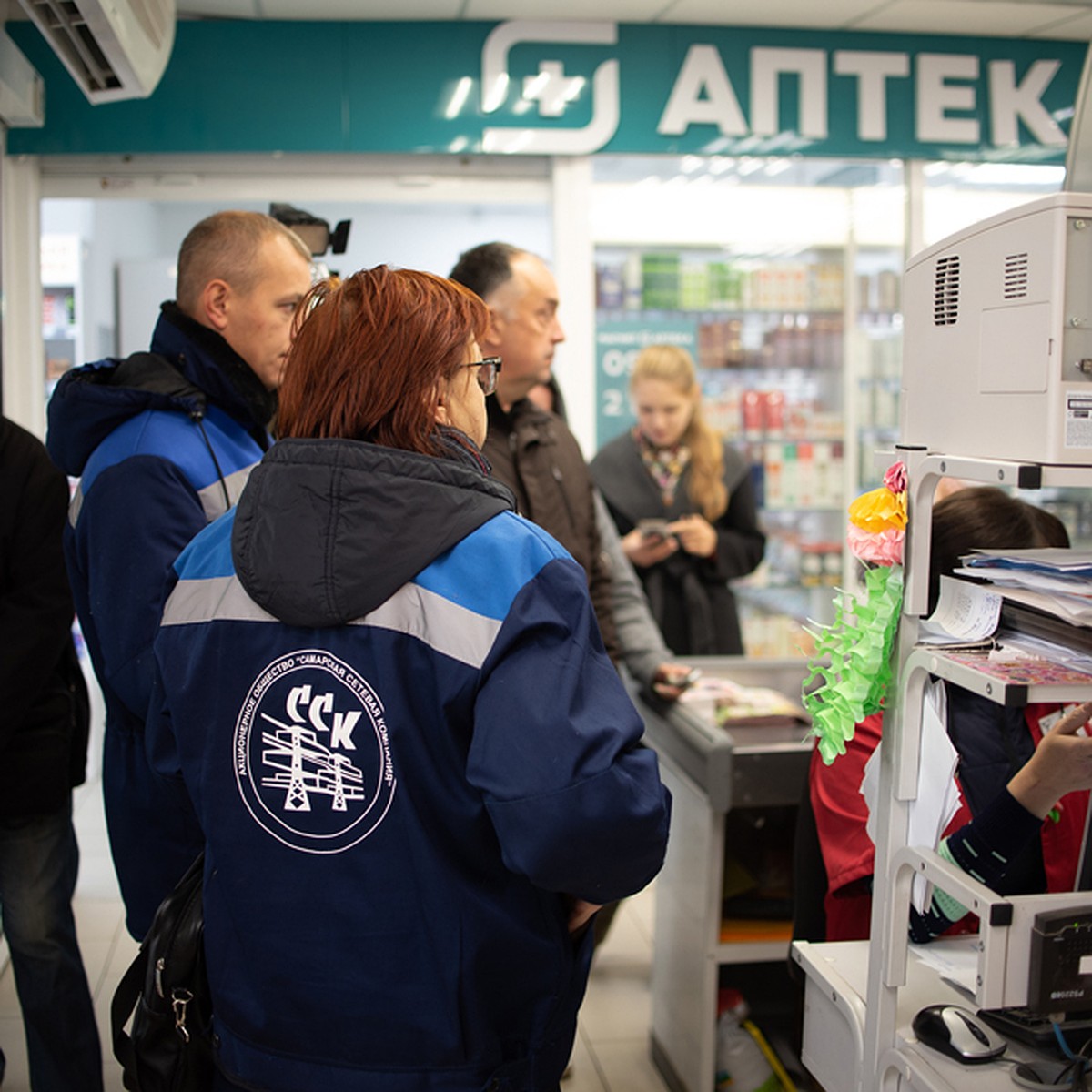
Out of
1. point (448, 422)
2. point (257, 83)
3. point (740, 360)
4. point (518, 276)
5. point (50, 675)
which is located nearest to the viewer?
point (448, 422)

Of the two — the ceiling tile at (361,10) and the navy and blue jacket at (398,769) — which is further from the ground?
the ceiling tile at (361,10)

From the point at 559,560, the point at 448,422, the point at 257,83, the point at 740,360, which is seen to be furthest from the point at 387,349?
the point at 740,360

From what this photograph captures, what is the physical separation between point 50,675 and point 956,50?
4566 mm

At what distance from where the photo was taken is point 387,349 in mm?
1406

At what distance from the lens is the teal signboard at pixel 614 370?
5.17m

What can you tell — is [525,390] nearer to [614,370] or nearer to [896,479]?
[896,479]

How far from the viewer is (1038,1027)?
1.60 metres

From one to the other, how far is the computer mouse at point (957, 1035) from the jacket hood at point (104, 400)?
5.37ft

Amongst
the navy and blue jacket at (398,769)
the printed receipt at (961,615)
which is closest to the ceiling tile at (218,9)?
the navy and blue jacket at (398,769)

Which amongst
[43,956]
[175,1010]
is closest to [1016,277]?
[175,1010]

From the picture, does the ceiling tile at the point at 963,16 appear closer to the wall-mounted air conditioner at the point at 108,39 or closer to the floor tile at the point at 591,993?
the wall-mounted air conditioner at the point at 108,39

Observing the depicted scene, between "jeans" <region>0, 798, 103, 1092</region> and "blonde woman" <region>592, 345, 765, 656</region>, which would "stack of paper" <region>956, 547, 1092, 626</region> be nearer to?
"jeans" <region>0, 798, 103, 1092</region>

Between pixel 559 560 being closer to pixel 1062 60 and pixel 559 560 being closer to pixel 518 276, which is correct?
pixel 518 276

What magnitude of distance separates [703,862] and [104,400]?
1676 mm
